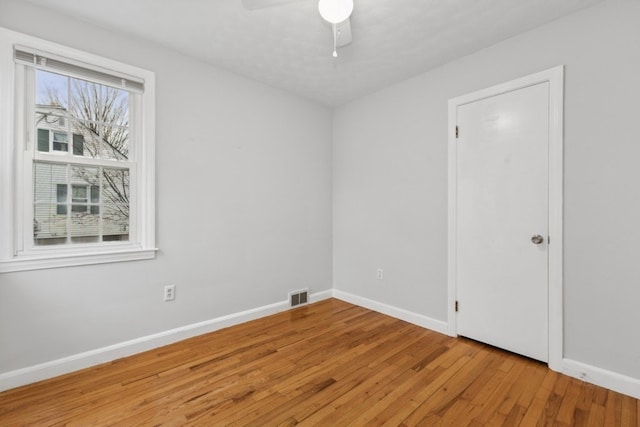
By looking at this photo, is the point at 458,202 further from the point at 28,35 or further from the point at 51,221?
the point at 28,35

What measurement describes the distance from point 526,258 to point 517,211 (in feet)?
1.23

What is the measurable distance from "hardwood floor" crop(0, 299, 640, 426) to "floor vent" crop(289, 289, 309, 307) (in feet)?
2.64

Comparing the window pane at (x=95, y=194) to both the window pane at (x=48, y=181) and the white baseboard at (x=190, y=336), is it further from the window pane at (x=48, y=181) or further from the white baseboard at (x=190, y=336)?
the white baseboard at (x=190, y=336)

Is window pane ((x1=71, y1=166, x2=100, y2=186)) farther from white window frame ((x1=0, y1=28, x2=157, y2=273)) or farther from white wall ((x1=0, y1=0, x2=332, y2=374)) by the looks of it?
white wall ((x1=0, y1=0, x2=332, y2=374))

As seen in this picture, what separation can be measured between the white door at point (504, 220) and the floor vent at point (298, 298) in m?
1.70

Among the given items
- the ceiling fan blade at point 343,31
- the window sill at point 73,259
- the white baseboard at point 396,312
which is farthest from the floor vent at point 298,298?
the ceiling fan blade at point 343,31

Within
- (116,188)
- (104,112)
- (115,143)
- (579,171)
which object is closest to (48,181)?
(116,188)

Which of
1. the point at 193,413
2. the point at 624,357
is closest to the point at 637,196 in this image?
the point at 624,357

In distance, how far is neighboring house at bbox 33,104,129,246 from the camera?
6.77 ft

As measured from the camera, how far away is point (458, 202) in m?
2.67

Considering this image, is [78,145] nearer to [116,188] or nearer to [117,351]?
[116,188]

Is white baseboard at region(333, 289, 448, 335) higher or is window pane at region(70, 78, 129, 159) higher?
window pane at region(70, 78, 129, 159)

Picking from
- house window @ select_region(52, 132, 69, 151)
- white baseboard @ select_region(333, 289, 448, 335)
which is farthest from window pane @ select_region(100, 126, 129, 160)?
white baseboard @ select_region(333, 289, 448, 335)

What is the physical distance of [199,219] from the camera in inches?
107
